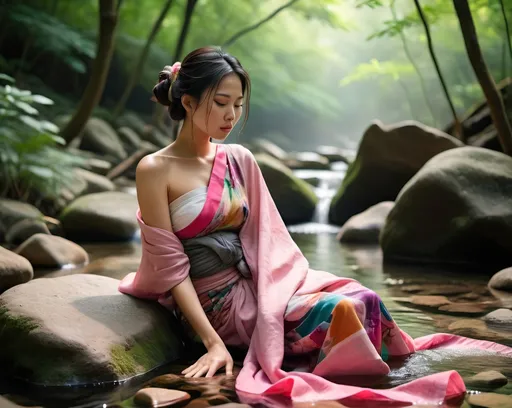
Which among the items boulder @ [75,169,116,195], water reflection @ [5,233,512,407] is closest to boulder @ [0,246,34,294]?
water reflection @ [5,233,512,407]

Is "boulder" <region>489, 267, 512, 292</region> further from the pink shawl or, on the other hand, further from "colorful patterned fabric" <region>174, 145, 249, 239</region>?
"colorful patterned fabric" <region>174, 145, 249, 239</region>

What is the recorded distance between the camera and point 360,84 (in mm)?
29234

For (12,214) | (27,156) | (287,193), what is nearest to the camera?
(12,214)

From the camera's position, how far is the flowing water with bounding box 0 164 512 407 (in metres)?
2.99

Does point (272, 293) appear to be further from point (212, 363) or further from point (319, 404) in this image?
point (319, 404)

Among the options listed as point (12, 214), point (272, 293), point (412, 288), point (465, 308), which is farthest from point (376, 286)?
point (12, 214)

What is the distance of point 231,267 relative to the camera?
139 inches

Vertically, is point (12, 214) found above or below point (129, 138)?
below

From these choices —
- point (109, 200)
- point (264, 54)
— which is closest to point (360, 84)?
point (264, 54)

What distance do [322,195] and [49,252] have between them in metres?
6.45

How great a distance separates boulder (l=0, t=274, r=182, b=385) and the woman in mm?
140

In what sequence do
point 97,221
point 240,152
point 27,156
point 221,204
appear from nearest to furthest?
point 221,204 → point 240,152 → point 27,156 → point 97,221

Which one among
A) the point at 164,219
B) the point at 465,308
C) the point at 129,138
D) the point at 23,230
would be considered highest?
the point at 164,219

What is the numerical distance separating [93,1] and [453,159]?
41.4ft
